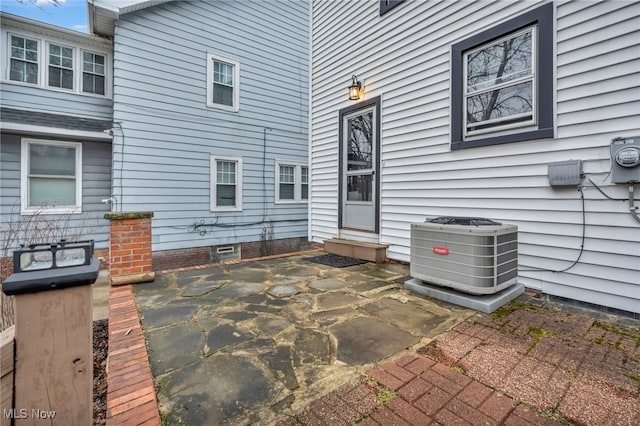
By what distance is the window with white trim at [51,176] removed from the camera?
577 cm

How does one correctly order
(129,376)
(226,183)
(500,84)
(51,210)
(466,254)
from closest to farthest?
(129,376) → (466,254) → (500,84) → (51,210) → (226,183)

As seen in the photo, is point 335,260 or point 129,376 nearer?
point 129,376

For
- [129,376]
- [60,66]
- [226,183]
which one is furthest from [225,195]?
[129,376]

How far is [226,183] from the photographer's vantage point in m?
7.32

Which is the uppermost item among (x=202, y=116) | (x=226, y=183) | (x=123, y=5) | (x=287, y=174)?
(x=123, y=5)

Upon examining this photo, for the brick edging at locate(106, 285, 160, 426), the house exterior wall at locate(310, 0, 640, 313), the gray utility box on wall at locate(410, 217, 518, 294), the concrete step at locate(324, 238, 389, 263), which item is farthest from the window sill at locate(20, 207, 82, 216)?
the gray utility box on wall at locate(410, 217, 518, 294)

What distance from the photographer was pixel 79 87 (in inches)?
249

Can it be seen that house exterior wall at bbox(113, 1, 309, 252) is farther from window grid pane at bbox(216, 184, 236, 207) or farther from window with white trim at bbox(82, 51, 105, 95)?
window with white trim at bbox(82, 51, 105, 95)

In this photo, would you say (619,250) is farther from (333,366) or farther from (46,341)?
(46,341)

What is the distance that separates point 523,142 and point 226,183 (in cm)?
619

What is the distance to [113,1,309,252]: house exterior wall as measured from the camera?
604 cm

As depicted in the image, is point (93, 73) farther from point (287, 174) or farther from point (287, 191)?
point (287, 191)

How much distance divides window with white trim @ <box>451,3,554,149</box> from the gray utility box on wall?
3.64 feet

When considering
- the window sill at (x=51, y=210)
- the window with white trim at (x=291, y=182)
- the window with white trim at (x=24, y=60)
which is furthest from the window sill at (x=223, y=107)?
the window sill at (x=51, y=210)
